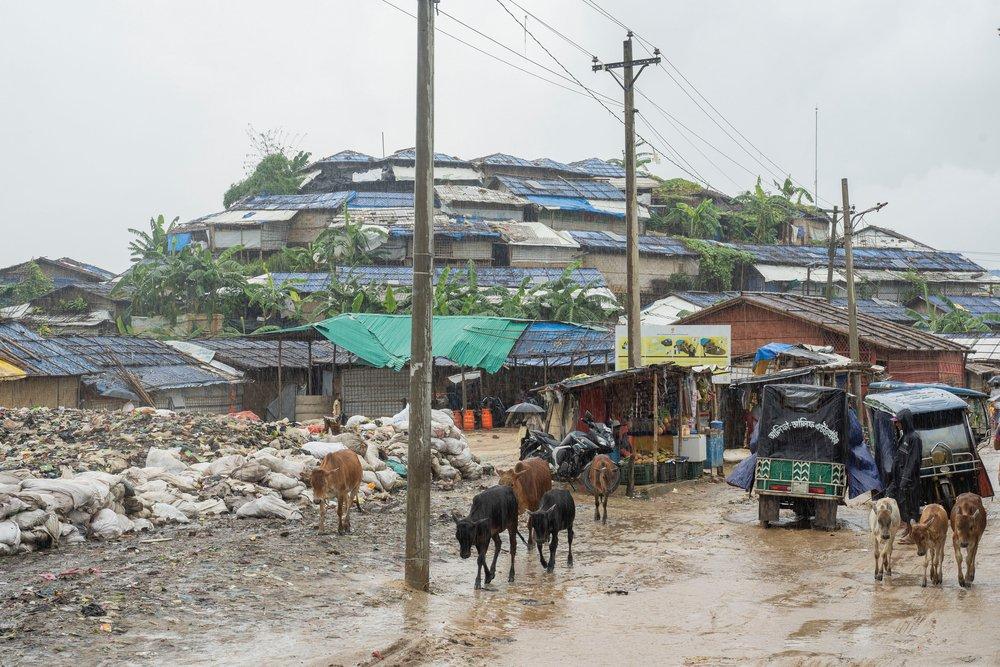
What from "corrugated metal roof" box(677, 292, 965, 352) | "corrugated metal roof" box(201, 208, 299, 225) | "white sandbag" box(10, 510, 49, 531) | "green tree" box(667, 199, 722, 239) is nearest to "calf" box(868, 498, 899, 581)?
"white sandbag" box(10, 510, 49, 531)

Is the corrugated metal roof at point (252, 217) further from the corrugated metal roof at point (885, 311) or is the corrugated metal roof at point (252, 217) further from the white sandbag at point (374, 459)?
the white sandbag at point (374, 459)

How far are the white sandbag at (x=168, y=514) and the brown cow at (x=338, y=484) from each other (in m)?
1.75

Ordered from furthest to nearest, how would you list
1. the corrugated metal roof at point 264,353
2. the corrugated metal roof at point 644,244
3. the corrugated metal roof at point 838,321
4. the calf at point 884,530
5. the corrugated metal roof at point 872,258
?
1. the corrugated metal roof at point 872,258
2. the corrugated metal roof at point 644,244
3. the corrugated metal roof at point 264,353
4. the corrugated metal roof at point 838,321
5. the calf at point 884,530

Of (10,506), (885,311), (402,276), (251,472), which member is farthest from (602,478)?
(885,311)

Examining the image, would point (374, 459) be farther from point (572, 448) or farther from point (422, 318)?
point (422, 318)

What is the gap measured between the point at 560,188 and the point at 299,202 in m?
18.3

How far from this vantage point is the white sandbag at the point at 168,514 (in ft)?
44.3

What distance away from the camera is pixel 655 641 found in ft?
30.8

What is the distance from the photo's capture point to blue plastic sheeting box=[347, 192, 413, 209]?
208 ft

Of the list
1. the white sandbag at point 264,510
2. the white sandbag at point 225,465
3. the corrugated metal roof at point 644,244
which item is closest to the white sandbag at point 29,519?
the white sandbag at point 264,510

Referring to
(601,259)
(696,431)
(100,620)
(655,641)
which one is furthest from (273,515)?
(601,259)

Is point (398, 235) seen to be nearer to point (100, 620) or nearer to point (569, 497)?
point (569, 497)

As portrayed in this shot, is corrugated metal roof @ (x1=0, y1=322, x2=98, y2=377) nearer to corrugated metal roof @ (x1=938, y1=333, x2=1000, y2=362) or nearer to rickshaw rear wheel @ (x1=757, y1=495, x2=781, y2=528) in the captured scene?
rickshaw rear wheel @ (x1=757, y1=495, x2=781, y2=528)

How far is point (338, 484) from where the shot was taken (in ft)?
45.5
